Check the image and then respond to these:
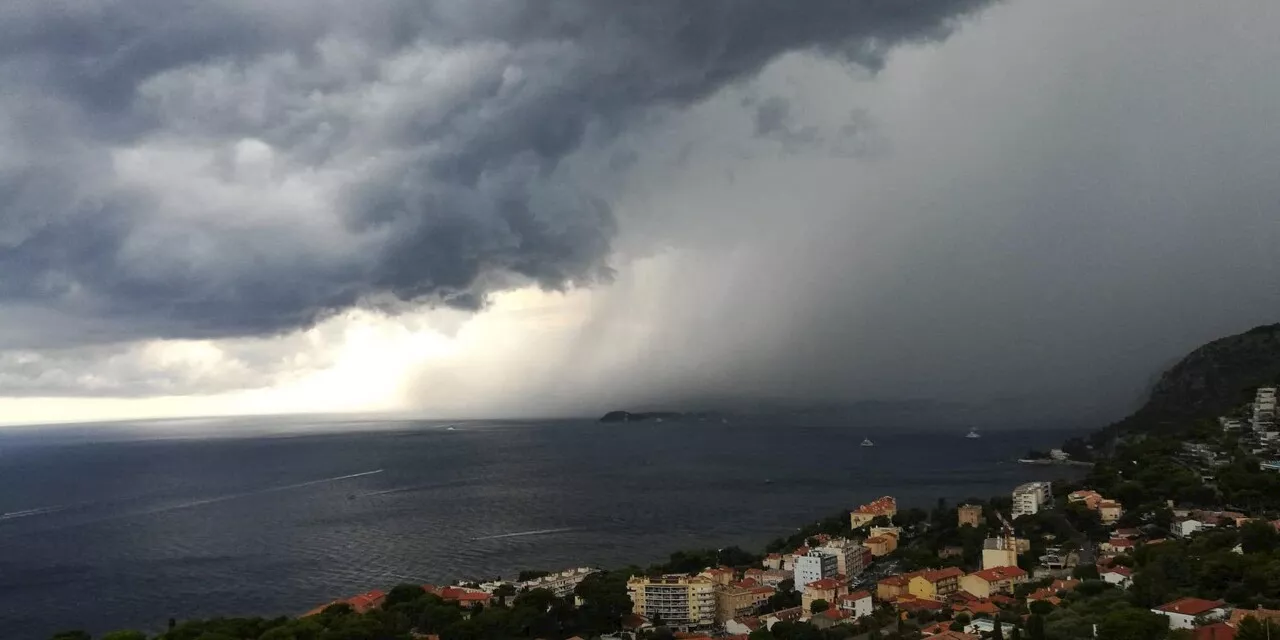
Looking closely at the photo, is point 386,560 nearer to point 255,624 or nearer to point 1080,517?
point 255,624

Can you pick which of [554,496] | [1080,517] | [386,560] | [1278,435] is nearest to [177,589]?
[386,560]

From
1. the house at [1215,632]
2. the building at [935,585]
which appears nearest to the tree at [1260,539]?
the house at [1215,632]

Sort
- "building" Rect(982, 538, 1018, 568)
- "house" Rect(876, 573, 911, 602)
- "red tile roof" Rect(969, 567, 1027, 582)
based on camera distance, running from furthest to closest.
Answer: "building" Rect(982, 538, 1018, 568)
"house" Rect(876, 573, 911, 602)
"red tile roof" Rect(969, 567, 1027, 582)

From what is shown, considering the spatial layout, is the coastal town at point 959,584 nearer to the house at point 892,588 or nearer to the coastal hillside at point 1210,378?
the house at point 892,588

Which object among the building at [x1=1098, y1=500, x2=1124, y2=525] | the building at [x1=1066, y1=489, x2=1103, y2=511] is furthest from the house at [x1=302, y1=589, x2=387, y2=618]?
the building at [x1=1066, y1=489, x2=1103, y2=511]

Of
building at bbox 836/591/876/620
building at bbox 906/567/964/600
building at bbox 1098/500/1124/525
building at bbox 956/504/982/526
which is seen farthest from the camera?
building at bbox 956/504/982/526

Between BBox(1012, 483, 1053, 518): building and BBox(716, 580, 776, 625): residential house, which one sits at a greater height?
BBox(1012, 483, 1053, 518): building

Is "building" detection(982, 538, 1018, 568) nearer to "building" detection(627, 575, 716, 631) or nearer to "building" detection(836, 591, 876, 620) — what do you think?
"building" detection(836, 591, 876, 620)

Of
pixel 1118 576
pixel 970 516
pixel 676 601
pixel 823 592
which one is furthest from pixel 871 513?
pixel 1118 576
